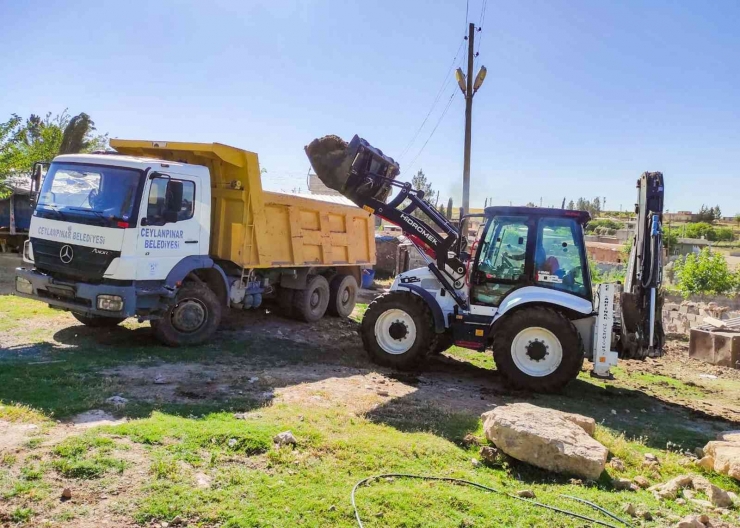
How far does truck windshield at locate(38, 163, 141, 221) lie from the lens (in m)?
7.87

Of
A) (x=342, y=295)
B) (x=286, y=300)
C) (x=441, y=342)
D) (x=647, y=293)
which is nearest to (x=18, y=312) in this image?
(x=286, y=300)

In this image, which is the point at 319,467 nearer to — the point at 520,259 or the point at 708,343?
the point at 520,259

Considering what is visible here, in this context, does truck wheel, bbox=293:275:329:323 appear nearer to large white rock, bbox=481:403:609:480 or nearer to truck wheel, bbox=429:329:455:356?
truck wheel, bbox=429:329:455:356

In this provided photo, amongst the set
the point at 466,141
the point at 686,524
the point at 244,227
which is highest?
the point at 466,141

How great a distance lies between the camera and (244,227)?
9461 millimetres

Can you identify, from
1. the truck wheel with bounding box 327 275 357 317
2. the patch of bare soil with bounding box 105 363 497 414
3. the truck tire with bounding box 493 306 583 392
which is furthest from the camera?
the truck wheel with bounding box 327 275 357 317

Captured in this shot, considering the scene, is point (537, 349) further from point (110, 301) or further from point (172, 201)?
point (110, 301)

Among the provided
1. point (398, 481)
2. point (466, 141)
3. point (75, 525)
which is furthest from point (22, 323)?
point (466, 141)

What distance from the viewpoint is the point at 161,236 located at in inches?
323

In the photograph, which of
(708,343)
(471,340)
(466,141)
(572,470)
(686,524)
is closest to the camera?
(686,524)

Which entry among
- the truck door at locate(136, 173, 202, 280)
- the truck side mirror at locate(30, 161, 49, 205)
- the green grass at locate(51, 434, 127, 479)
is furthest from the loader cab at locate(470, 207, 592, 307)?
the truck side mirror at locate(30, 161, 49, 205)

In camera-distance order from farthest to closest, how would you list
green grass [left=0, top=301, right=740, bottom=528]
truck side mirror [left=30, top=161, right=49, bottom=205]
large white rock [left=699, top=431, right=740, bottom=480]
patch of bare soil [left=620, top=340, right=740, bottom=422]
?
truck side mirror [left=30, top=161, right=49, bottom=205] < patch of bare soil [left=620, top=340, right=740, bottom=422] < large white rock [left=699, top=431, right=740, bottom=480] < green grass [left=0, top=301, right=740, bottom=528]

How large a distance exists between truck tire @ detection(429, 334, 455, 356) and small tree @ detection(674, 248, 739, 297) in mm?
9734

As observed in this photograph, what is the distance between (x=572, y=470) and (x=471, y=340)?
3.47 meters
